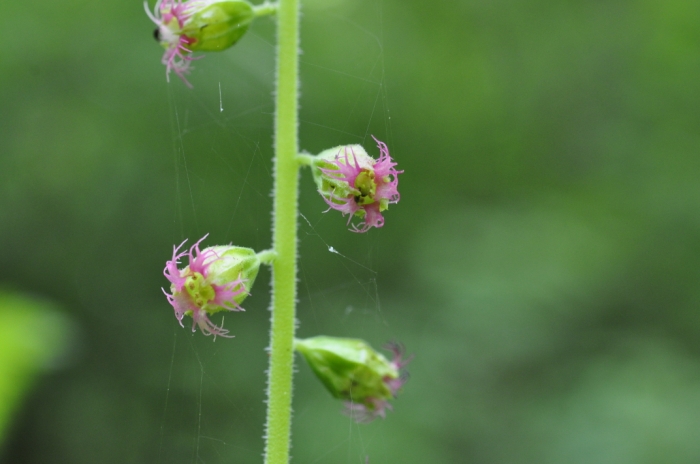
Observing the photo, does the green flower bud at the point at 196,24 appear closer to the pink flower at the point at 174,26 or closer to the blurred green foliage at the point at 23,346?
the pink flower at the point at 174,26

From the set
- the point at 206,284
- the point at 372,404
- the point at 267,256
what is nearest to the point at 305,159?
the point at 267,256

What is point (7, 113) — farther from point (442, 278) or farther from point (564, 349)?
point (564, 349)

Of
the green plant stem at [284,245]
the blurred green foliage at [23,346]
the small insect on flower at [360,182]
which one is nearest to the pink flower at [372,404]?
the green plant stem at [284,245]

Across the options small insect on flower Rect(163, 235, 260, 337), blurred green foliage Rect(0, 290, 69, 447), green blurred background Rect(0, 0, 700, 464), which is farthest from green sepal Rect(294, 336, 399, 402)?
green blurred background Rect(0, 0, 700, 464)

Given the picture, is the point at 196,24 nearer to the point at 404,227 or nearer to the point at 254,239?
the point at 254,239

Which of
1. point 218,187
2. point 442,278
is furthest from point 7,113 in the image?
point 442,278

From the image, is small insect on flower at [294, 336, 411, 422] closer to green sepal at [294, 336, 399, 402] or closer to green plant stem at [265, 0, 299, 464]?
green sepal at [294, 336, 399, 402]

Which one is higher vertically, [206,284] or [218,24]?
[218,24]
